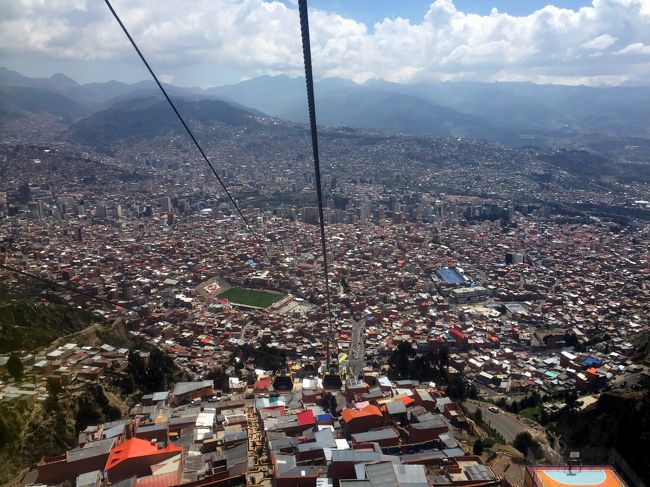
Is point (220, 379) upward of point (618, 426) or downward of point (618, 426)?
downward

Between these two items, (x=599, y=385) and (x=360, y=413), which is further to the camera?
(x=599, y=385)

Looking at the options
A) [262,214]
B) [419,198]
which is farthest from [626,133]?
[262,214]

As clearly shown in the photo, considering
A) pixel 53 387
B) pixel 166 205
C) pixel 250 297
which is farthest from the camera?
pixel 166 205

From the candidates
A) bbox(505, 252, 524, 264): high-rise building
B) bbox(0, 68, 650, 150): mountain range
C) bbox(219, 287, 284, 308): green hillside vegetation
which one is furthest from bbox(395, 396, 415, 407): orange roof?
bbox(0, 68, 650, 150): mountain range

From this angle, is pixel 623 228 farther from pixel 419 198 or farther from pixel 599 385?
pixel 599 385

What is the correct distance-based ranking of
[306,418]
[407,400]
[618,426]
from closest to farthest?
[306,418] < [618,426] < [407,400]

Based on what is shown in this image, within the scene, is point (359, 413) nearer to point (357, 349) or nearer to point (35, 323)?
point (357, 349)

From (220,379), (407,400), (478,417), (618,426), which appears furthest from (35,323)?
(618,426)
